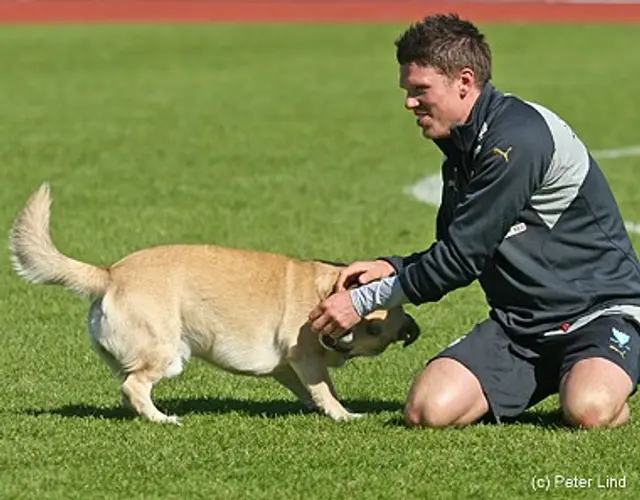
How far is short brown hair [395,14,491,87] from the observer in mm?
6637

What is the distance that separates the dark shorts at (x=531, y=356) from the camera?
6742 millimetres

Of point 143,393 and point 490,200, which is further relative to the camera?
point 143,393

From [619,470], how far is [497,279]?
1161 mm

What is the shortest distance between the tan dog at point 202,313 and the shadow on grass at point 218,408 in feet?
0.47

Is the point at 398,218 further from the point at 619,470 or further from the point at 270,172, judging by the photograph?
the point at 619,470

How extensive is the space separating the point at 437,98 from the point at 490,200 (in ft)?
1.59

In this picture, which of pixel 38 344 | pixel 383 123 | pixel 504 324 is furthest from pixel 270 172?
pixel 504 324

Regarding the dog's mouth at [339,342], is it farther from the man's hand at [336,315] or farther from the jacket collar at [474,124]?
the jacket collar at [474,124]

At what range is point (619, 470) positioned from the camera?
19.6ft

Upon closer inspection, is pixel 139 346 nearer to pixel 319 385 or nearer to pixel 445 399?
pixel 319 385

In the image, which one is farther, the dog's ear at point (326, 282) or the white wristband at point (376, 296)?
the dog's ear at point (326, 282)

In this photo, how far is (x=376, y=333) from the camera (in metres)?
6.99

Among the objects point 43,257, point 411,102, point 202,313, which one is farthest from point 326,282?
point 43,257

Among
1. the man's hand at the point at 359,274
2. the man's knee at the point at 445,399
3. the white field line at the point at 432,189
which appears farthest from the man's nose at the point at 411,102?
the white field line at the point at 432,189
